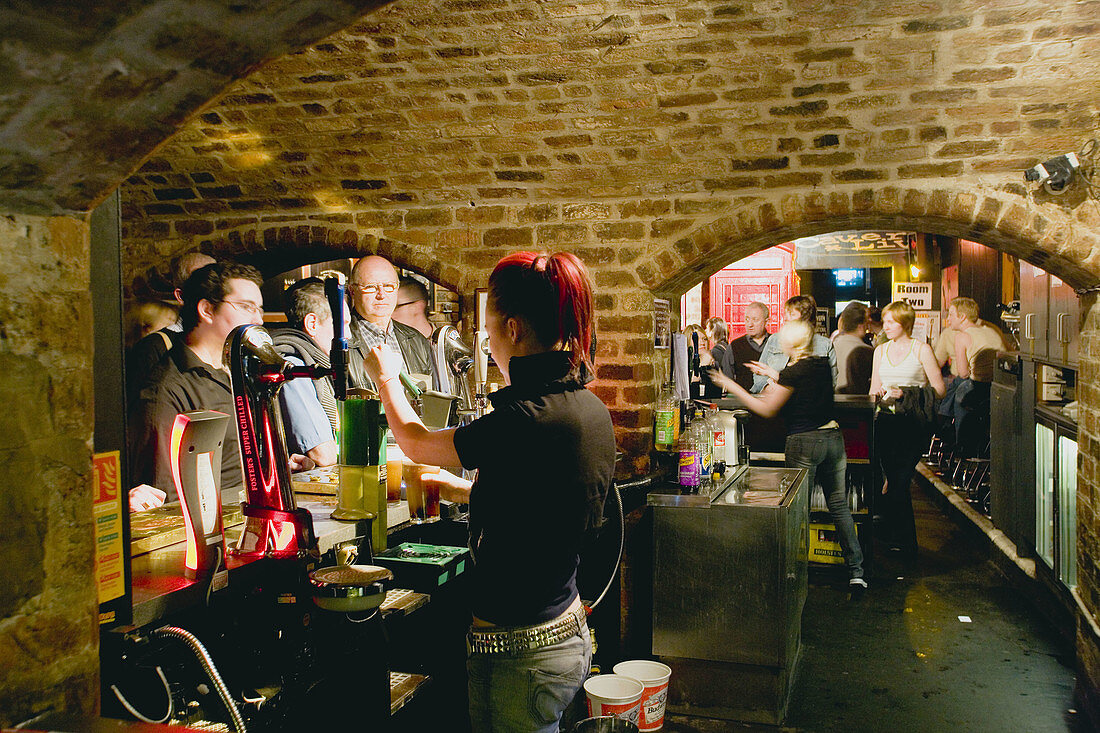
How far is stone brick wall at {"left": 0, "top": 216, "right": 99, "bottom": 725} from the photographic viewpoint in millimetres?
1237

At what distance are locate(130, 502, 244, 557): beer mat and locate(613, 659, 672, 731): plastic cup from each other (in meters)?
1.87

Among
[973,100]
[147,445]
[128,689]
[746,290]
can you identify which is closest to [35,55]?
[128,689]

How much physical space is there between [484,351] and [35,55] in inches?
82.9

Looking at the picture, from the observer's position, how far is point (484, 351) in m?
3.02

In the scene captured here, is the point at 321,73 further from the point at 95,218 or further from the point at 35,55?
the point at 35,55

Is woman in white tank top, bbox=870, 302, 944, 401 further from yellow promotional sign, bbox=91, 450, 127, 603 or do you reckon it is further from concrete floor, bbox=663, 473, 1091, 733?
yellow promotional sign, bbox=91, 450, 127, 603

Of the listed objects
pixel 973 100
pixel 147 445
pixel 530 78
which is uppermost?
pixel 530 78

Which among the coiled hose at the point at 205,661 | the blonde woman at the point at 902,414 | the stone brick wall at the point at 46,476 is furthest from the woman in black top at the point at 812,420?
the stone brick wall at the point at 46,476

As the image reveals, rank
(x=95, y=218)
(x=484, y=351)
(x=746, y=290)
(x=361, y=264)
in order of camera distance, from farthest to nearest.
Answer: (x=746, y=290) → (x=361, y=264) → (x=484, y=351) → (x=95, y=218)

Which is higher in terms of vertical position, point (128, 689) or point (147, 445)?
point (147, 445)

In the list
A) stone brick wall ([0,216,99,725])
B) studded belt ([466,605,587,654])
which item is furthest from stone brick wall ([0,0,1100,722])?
studded belt ([466,605,587,654])

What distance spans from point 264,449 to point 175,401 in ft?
4.15

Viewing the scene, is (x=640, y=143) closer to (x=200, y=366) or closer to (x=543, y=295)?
(x=200, y=366)

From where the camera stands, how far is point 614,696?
10.3 ft
